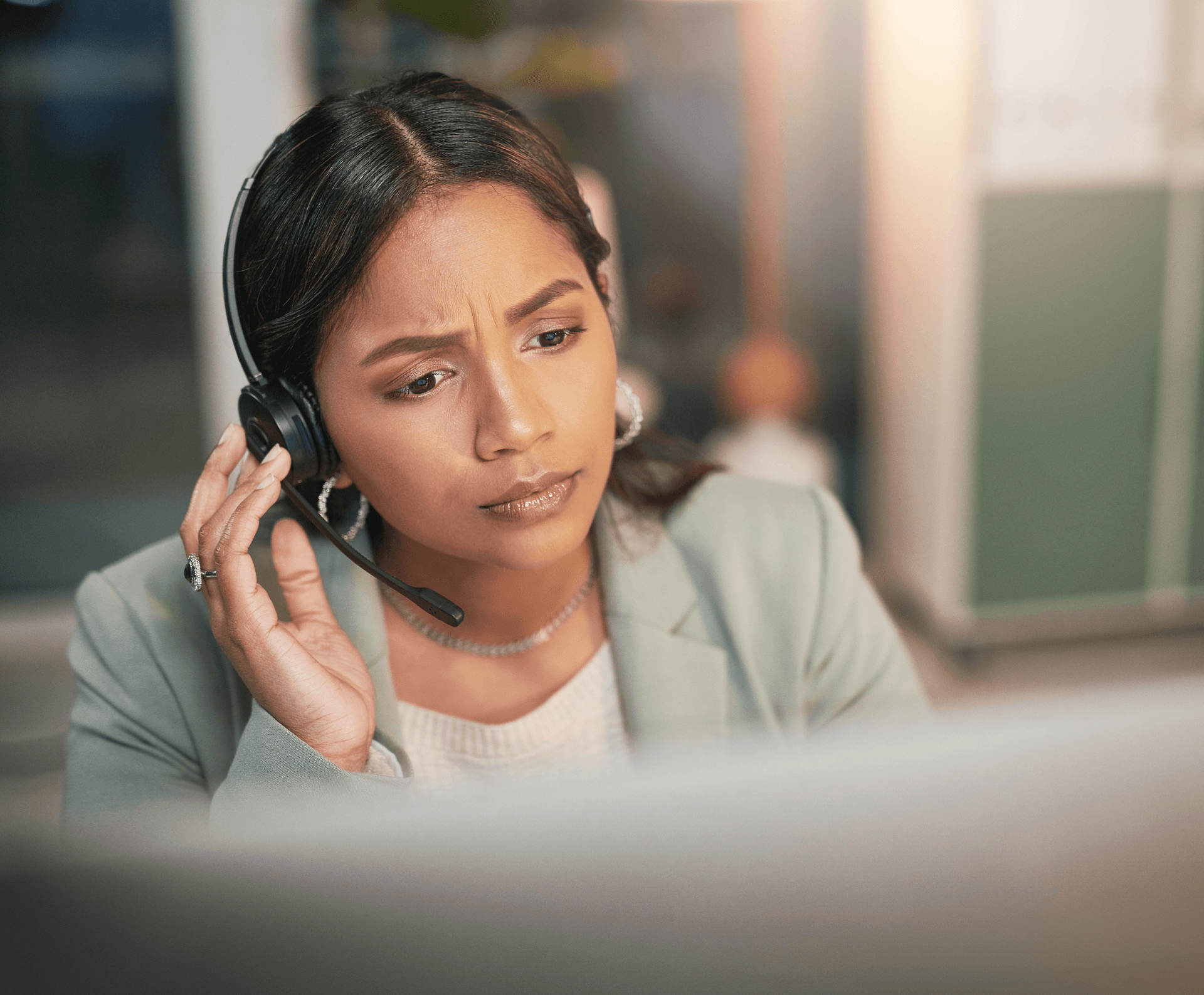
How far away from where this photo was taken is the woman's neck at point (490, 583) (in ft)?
2.23

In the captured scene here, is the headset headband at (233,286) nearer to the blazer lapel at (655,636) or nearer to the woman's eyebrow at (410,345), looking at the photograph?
the woman's eyebrow at (410,345)

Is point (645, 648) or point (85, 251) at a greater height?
point (85, 251)

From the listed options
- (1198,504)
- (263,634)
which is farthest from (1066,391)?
(263,634)

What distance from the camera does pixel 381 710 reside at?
65 centimetres

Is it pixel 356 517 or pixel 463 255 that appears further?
pixel 356 517

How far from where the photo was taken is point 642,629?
29.5 inches

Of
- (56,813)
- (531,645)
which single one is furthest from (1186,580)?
(56,813)

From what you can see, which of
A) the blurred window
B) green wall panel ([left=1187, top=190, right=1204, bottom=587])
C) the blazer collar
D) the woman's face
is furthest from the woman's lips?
green wall panel ([left=1187, top=190, right=1204, bottom=587])

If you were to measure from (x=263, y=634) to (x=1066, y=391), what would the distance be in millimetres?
2320

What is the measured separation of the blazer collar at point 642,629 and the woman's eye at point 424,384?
0.50ft

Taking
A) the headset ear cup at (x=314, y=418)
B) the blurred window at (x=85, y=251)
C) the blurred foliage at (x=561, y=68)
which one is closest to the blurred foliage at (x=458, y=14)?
the blurred foliage at (x=561, y=68)

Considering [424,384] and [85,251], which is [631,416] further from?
[85,251]

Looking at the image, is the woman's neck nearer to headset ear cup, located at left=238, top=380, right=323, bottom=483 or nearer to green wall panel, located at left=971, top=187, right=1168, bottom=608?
headset ear cup, located at left=238, top=380, right=323, bottom=483

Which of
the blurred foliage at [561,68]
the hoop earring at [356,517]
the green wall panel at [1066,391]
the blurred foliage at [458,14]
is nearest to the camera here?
the hoop earring at [356,517]
